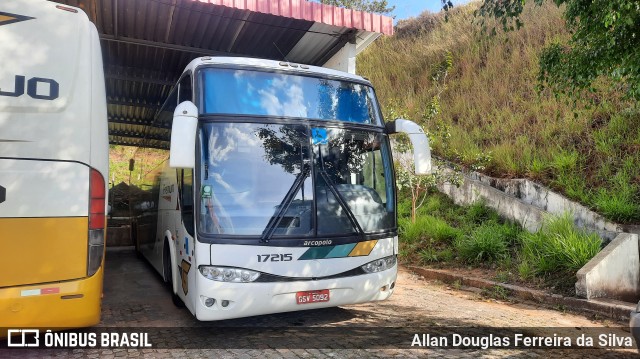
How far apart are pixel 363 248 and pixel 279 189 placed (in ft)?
3.87

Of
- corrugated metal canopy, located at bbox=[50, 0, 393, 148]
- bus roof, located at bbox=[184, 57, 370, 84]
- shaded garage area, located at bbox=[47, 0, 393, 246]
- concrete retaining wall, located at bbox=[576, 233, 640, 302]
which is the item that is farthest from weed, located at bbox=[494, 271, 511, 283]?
corrugated metal canopy, located at bbox=[50, 0, 393, 148]

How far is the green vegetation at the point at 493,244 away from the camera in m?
6.80

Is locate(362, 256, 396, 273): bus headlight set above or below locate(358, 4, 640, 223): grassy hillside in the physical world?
below

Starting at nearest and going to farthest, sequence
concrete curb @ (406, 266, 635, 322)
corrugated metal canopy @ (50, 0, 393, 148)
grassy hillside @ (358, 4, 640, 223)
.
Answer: concrete curb @ (406, 266, 635, 322) < corrugated metal canopy @ (50, 0, 393, 148) < grassy hillside @ (358, 4, 640, 223)

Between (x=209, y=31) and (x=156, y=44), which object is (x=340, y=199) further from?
(x=156, y=44)

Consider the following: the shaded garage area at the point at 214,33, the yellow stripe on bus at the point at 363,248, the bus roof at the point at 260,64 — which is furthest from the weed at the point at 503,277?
the shaded garage area at the point at 214,33

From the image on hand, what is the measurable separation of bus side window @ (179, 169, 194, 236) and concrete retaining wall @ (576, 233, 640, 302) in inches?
209

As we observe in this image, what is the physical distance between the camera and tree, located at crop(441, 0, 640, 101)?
481cm

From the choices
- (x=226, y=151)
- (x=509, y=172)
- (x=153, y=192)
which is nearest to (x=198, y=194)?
(x=226, y=151)

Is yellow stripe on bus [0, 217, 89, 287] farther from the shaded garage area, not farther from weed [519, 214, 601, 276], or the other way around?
weed [519, 214, 601, 276]

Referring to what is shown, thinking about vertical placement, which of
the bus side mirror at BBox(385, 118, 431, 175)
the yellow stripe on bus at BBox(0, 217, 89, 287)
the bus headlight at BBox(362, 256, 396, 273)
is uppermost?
the bus side mirror at BBox(385, 118, 431, 175)

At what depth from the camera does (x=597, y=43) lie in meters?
5.56

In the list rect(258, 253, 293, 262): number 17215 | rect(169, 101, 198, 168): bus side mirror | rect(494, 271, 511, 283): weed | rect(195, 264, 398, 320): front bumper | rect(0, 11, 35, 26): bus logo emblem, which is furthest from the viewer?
rect(494, 271, 511, 283): weed

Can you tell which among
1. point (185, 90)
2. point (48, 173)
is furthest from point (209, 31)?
point (48, 173)
